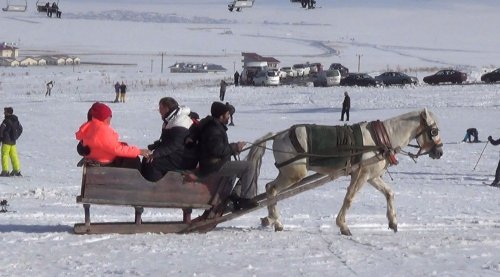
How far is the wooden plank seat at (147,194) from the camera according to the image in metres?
10.5

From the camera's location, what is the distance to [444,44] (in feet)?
573

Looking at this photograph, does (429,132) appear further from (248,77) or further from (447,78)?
(248,77)

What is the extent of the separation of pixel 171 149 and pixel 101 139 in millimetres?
734

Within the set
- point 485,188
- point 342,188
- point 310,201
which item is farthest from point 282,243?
point 485,188

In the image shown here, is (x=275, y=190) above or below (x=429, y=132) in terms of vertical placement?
below

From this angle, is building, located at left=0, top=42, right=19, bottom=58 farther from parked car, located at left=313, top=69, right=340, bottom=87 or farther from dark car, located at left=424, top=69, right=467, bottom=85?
dark car, located at left=424, top=69, right=467, bottom=85

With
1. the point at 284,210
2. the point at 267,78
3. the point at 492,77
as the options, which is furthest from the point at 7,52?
the point at 284,210

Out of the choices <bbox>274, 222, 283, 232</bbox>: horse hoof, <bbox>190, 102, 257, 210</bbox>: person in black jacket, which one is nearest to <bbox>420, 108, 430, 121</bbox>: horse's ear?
<bbox>274, 222, 283, 232</bbox>: horse hoof

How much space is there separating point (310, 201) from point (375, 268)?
7759mm

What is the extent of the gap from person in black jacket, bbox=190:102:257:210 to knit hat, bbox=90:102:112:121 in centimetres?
94

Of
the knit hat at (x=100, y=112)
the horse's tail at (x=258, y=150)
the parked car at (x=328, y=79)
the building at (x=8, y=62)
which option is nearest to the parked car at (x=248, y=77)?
the parked car at (x=328, y=79)

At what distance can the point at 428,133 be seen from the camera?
39.4 feet

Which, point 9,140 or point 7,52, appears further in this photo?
point 7,52

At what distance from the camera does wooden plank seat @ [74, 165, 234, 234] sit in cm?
1045
